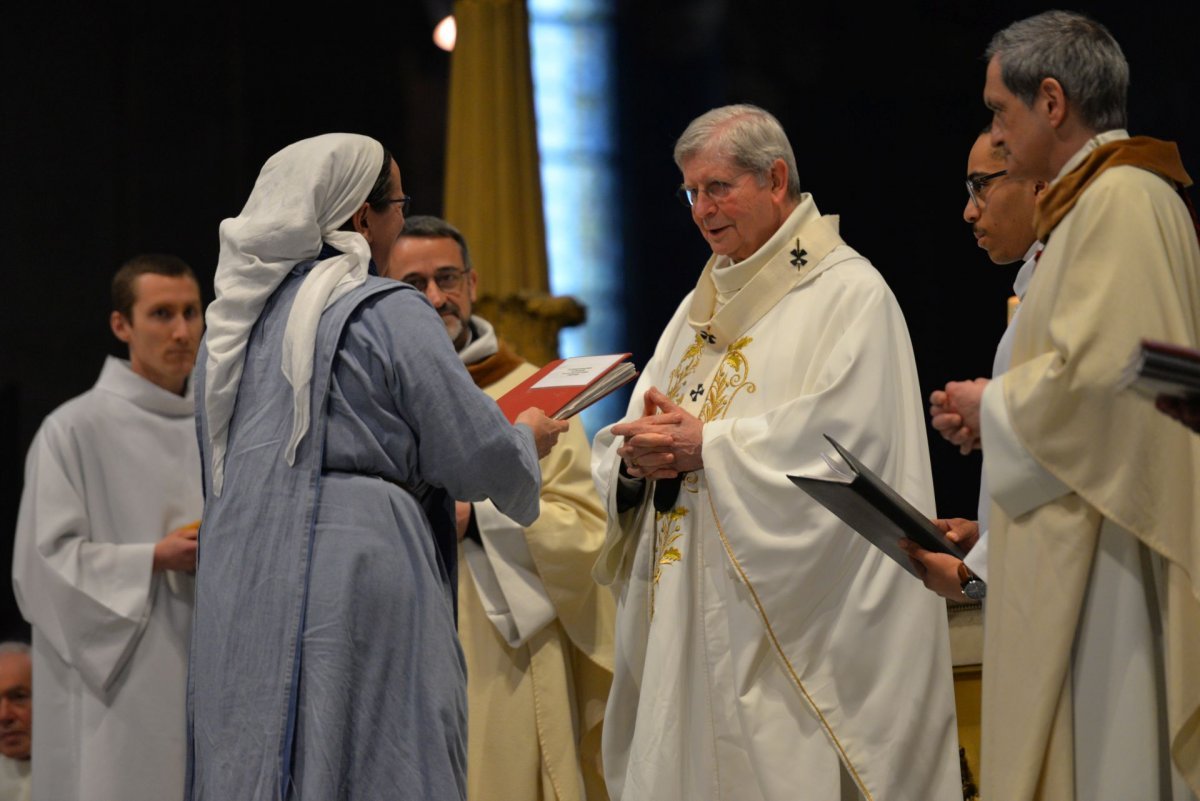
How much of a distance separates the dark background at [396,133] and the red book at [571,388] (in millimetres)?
2870

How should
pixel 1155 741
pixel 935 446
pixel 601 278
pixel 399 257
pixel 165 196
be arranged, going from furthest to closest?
pixel 601 278, pixel 165 196, pixel 935 446, pixel 399 257, pixel 1155 741

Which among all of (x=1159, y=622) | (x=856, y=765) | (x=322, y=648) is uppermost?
(x=1159, y=622)

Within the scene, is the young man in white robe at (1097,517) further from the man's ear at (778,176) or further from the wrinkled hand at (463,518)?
the wrinkled hand at (463,518)

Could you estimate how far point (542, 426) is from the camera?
374 cm

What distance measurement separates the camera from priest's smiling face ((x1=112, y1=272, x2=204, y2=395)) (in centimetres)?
538

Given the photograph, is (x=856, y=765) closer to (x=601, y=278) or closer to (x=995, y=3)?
(x=995, y=3)

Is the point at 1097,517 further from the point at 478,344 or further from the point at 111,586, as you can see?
the point at 111,586

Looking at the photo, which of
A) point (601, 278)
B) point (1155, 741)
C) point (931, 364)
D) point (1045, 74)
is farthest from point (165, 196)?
point (1155, 741)

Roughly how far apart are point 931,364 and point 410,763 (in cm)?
384

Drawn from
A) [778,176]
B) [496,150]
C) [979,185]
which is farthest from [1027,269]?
[496,150]

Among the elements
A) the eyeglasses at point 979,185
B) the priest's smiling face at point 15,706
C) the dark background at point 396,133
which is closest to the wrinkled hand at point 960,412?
the eyeglasses at point 979,185

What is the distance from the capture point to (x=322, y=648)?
3332 millimetres

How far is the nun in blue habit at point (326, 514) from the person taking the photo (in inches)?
131

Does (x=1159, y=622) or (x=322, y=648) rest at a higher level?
(x=1159, y=622)
